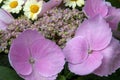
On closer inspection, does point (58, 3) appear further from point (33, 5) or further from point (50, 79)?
point (50, 79)

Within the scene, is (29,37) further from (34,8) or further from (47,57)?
(34,8)


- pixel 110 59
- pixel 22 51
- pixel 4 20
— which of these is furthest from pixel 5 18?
pixel 110 59

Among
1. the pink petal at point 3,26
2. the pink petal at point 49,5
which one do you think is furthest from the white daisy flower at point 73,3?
the pink petal at point 3,26

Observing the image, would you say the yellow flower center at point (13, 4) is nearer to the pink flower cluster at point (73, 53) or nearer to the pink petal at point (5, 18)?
the pink petal at point (5, 18)

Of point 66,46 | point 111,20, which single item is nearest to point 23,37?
point 66,46

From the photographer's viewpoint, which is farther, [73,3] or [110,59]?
[73,3]
